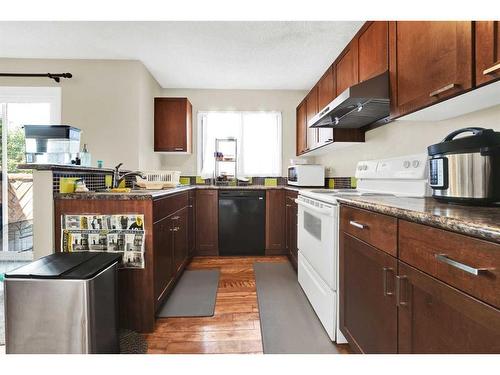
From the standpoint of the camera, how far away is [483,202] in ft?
3.22

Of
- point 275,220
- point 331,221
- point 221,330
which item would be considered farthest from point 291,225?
point 221,330

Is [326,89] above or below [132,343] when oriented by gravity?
above

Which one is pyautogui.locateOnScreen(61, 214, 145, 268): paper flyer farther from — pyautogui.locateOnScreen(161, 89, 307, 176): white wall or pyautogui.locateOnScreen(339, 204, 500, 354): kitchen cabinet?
pyautogui.locateOnScreen(161, 89, 307, 176): white wall

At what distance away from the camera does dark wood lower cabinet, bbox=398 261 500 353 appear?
0.64m

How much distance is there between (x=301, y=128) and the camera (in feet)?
12.6

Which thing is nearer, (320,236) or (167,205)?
(320,236)

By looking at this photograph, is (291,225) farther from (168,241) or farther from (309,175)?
(168,241)

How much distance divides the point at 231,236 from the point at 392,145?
2195 mm

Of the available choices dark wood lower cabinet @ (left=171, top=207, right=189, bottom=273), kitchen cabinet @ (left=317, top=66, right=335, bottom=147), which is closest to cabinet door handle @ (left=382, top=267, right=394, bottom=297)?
dark wood lower cabinet @ (left=171, top=207, right=189, bottom=273)

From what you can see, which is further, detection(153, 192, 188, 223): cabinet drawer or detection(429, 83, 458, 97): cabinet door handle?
detection(153, 192, 188, 223): cabinet drawer

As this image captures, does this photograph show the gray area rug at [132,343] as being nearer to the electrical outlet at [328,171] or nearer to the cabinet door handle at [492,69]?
the cabinet door handle at [492,69]

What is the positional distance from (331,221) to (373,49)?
127cm

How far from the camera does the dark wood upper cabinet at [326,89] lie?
2677 millimetres

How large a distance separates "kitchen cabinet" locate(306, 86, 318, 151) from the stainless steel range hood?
517 millimetres
